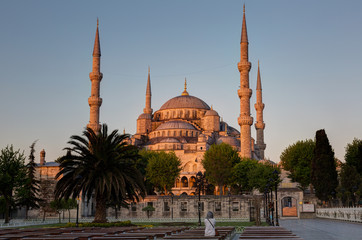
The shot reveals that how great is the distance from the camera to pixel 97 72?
189 ft

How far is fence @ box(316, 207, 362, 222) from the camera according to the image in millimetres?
26158

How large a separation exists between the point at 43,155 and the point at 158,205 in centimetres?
2394

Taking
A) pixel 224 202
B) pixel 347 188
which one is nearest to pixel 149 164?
pixel 224 202

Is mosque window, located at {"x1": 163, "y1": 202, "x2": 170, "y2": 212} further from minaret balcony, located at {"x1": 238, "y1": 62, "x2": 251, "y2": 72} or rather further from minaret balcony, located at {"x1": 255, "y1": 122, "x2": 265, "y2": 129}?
minaret balcony, located at {"x1": 255, "y1": 122, "x2": 265, "y2": 129}

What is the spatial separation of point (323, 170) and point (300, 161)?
11.6 meters

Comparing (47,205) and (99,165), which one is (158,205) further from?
(99,165)

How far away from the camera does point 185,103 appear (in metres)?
94.6

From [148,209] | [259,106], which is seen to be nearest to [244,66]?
[259,106]

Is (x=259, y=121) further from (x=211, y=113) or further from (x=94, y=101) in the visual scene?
(x=94, y=101)

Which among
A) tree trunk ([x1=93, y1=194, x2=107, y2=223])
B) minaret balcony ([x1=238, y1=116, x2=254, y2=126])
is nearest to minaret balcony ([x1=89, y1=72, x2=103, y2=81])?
minaret balcony ([x1=238, y1=116, x2=254, y2=126])

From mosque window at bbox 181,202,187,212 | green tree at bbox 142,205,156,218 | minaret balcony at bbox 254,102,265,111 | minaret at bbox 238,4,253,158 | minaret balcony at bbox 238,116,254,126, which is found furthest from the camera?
minaret balcony at bbox 254,102,265,111

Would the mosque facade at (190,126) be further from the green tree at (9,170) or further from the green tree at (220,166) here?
the green tree at (9,170)

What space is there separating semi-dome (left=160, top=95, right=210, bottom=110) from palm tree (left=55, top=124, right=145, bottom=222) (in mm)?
70194

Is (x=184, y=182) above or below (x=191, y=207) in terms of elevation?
above
